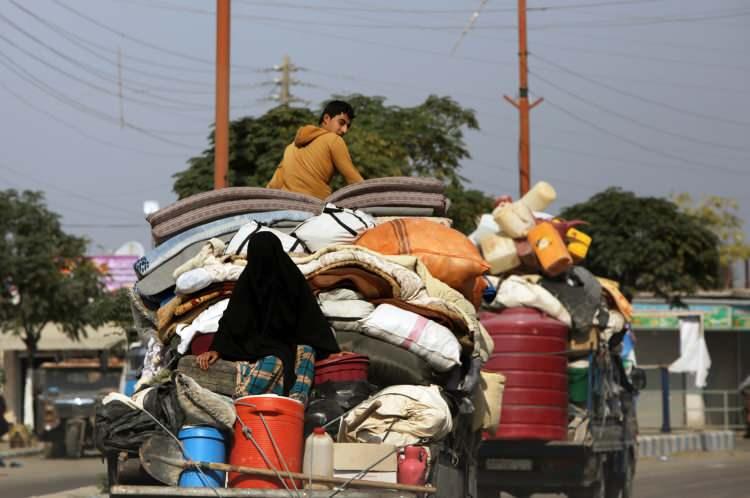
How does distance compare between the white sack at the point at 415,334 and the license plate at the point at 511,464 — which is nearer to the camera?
the white sack at the point at 415,334

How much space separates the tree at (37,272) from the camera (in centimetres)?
3628

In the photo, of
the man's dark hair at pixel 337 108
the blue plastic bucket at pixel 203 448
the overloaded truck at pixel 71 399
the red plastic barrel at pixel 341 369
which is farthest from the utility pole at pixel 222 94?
the overloaded truck at pixel 71 399

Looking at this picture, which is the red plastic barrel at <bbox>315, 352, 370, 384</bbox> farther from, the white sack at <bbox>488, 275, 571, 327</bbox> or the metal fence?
the metal fence

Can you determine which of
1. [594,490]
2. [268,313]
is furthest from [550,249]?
[268,313]

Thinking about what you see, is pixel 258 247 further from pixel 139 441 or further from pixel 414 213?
pixel 414 213

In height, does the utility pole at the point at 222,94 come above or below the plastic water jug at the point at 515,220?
above

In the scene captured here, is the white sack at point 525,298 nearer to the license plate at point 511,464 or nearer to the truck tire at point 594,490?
the license plate at point 511,464

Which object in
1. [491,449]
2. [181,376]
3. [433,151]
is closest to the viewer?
[181,376]

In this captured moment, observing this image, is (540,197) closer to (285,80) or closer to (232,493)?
(232,493)

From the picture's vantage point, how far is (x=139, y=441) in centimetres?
703

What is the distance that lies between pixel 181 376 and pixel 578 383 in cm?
724

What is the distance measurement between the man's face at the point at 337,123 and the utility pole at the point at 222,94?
17.7 feet

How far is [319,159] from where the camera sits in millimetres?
10891

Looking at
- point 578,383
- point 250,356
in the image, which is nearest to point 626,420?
point 578,383
